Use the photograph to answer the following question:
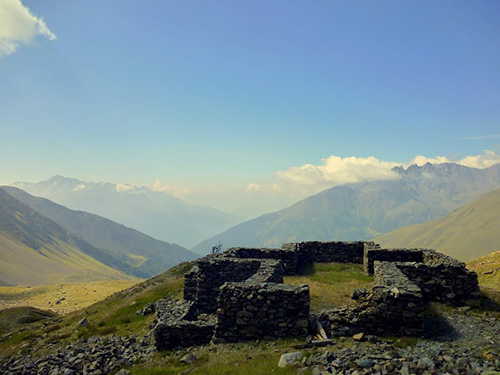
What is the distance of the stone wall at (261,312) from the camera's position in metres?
14.9

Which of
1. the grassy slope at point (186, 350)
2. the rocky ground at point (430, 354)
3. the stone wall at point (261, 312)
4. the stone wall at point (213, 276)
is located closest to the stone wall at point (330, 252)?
the grassy slope at point (186, 350)

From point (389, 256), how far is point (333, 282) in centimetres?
678

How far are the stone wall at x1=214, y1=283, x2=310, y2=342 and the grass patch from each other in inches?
178

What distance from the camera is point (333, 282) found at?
85.0 ft

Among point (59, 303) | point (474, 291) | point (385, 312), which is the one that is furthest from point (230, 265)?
point (59, 303)

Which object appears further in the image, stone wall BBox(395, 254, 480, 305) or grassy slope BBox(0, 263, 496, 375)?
stone wall BBox(395, 254, 480, 305)

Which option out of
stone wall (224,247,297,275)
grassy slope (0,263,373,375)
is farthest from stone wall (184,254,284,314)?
stone wall (224,247,297,275)

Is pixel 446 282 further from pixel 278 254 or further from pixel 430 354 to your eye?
pixel 278 254

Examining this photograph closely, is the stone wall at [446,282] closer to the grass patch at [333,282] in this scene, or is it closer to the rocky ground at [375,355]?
the rocky ground at [375,355]

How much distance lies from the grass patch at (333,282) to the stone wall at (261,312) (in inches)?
178

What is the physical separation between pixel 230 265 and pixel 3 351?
1894cm

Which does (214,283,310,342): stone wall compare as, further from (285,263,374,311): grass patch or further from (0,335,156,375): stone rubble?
(0,335,156,375): stone rubble

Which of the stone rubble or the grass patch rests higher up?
the grass patch

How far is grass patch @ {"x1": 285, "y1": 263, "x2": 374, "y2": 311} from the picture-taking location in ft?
67.0
